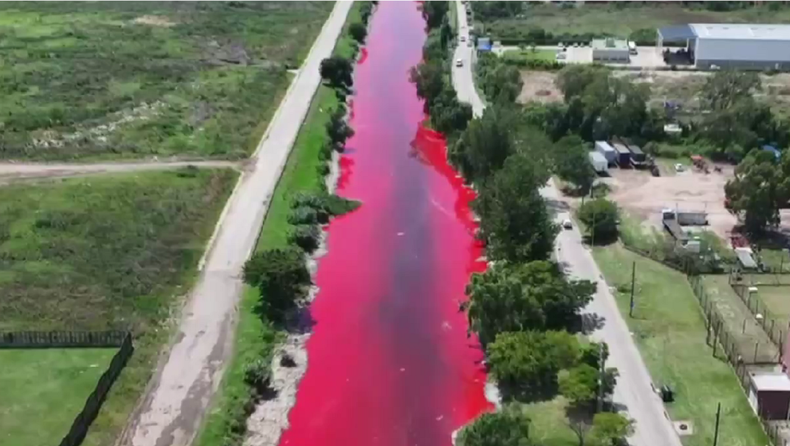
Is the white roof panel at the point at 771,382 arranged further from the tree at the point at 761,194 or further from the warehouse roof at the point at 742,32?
the warehouse roof at the point at 742,32

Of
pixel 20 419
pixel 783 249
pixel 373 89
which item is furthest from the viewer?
pixel 373 89

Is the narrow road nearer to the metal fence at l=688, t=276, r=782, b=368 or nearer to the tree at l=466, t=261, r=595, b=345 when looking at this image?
the tree at l=466, t=261, r=595, b=345

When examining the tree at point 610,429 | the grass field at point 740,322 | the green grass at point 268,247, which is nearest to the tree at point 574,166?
the grass field at point 740,322

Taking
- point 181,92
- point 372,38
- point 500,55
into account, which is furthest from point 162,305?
point 372,38

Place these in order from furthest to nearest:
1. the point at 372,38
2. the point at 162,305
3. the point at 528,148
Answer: the point at 372,38 < the point at 528,148 < the point at 162,305

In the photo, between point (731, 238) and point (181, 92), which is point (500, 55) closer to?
point (181, 92)

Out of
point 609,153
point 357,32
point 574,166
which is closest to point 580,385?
point 574,166

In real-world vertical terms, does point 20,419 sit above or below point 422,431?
above
